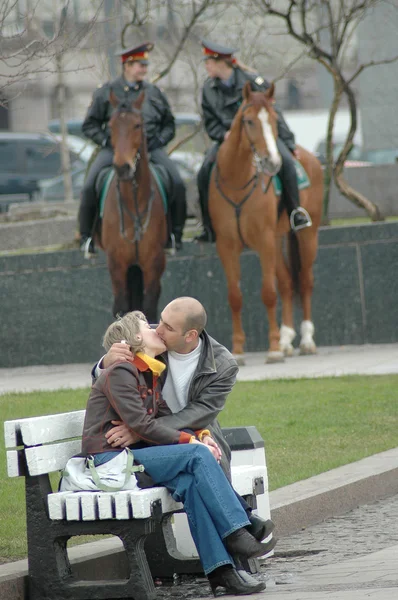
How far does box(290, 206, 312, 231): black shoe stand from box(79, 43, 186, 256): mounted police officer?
4.35ft

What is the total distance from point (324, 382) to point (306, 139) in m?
28.6

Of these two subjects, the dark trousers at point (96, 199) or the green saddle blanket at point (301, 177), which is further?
the green saddle blanket at point (301, 177)

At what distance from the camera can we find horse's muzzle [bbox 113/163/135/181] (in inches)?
591

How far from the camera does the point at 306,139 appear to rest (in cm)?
4181

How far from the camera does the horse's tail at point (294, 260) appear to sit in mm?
17719

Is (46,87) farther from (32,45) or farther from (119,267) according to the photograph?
(32,45)

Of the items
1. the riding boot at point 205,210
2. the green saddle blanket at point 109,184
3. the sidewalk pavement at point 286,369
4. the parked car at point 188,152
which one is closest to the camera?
the sidewalk pavement at point 286,369

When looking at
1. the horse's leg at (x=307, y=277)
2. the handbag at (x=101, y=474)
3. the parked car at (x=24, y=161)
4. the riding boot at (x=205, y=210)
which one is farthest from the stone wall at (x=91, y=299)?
the parked car at (x=24, y=161)

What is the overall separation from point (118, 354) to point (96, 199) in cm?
964

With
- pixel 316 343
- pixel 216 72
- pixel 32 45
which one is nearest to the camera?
pixel 32 45

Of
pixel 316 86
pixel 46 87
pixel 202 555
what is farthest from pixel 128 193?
pixel 316 86

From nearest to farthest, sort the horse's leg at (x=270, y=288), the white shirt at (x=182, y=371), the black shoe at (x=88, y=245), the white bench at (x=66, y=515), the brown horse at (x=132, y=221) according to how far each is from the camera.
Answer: the white bench at (x=66, y=515) < the white shirt at (x=182, y=371) < the brown horse at (x=132, y=221) < the black shoe at (x=88, y=245) < the horse's leg at (x=270, y=288)

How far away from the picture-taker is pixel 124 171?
15.0 metres

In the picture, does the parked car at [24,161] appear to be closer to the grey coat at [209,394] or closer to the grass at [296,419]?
the grass at [296,419]
